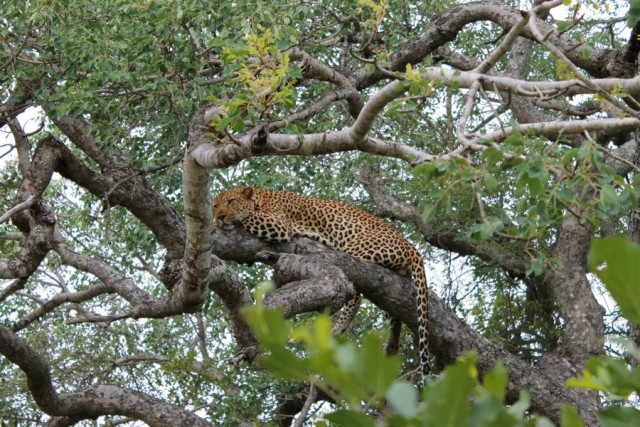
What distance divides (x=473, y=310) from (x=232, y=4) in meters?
4.20

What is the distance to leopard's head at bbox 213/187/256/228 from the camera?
→ 8047mm

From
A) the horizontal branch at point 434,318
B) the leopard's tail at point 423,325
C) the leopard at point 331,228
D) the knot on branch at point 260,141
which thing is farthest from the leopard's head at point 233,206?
the knot on branch at point 260,141

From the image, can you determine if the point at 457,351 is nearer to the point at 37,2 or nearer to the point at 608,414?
the point at 37,2

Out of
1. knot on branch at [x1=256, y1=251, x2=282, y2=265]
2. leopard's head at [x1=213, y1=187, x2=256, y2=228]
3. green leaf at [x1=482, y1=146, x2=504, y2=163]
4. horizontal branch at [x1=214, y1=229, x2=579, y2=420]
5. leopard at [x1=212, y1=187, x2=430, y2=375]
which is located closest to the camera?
green leaf at [x1=482, y1=146, x2=504, y2=163]

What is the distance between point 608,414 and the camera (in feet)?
4.55

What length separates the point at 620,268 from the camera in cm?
125

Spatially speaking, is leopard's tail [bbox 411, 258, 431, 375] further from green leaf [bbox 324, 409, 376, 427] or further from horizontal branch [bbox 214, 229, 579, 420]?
green leaf [bbox 324, 409, 376, 427]

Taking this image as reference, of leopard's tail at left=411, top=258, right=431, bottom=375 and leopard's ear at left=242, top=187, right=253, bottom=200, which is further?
leopard's ear at left=242, top=187, right=253, bottom=200

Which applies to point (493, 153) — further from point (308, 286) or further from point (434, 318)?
point (434, 318)

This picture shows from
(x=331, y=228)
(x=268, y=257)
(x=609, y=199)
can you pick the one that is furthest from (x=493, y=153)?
(x=331, y=228)

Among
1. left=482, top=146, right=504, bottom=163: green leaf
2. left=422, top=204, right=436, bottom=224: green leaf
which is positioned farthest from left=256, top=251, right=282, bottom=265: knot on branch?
left=482, top=146, right=504, bottom=163: green leaf

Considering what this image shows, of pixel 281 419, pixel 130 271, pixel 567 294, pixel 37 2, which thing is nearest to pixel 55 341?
Result: pixel 130 271

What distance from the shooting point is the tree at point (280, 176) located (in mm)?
4539

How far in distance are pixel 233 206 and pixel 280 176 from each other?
3.14ft
